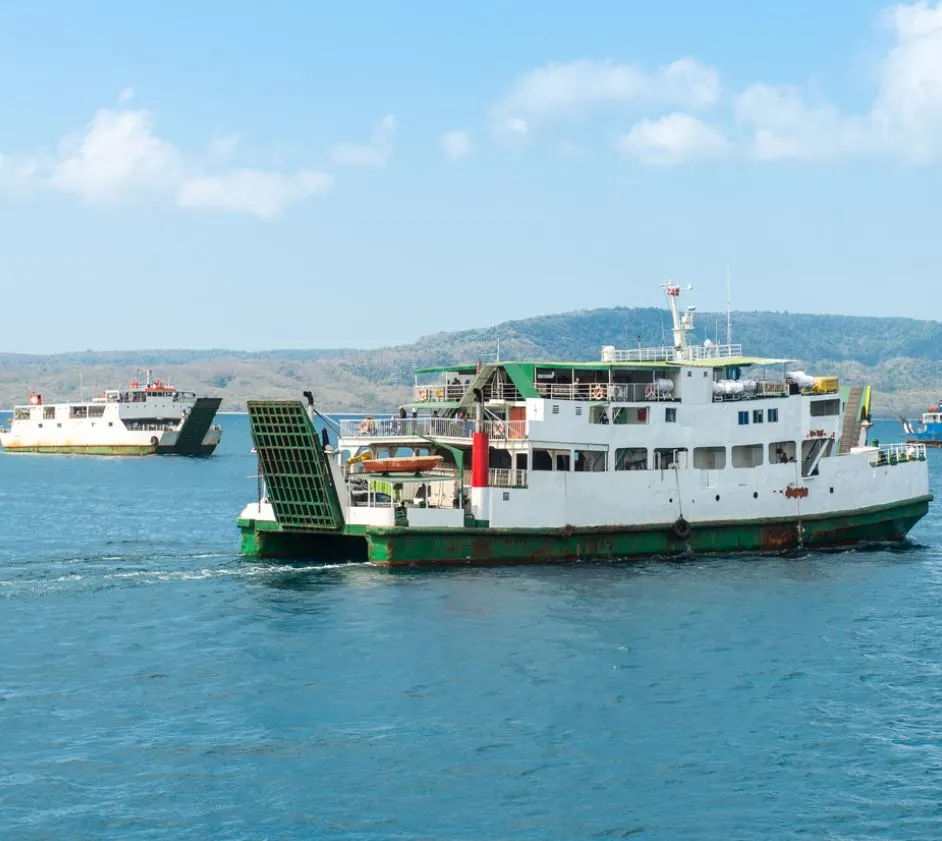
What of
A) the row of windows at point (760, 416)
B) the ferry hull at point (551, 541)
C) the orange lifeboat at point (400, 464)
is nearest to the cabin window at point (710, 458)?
the row of windows at point (760, 416)

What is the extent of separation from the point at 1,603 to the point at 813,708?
25154mm

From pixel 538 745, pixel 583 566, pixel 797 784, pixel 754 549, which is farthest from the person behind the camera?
pixel 754 549

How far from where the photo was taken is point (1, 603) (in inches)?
1647

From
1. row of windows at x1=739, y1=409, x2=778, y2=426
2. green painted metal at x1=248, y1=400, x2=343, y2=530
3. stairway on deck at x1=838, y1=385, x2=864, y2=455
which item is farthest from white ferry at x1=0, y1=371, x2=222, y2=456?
row of windows at x1=739, y1=409, x2=778, y2=426

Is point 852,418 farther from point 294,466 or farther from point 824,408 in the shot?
point 294,466

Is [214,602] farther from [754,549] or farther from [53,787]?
[754,549]

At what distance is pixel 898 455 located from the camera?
56.8 meters

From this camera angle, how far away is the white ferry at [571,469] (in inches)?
1842

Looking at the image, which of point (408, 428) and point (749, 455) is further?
point (749, 455)

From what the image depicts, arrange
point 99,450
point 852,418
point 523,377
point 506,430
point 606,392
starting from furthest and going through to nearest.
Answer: point 99,450 → point 852,418 → point 606,392 → point 523,377 → point 506,430

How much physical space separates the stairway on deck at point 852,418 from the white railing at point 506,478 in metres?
17.6

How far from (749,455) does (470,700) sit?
2349 centimetres

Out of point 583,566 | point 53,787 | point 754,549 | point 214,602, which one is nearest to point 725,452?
point 754,549

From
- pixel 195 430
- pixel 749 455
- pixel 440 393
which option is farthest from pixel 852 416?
pixel 195 430
